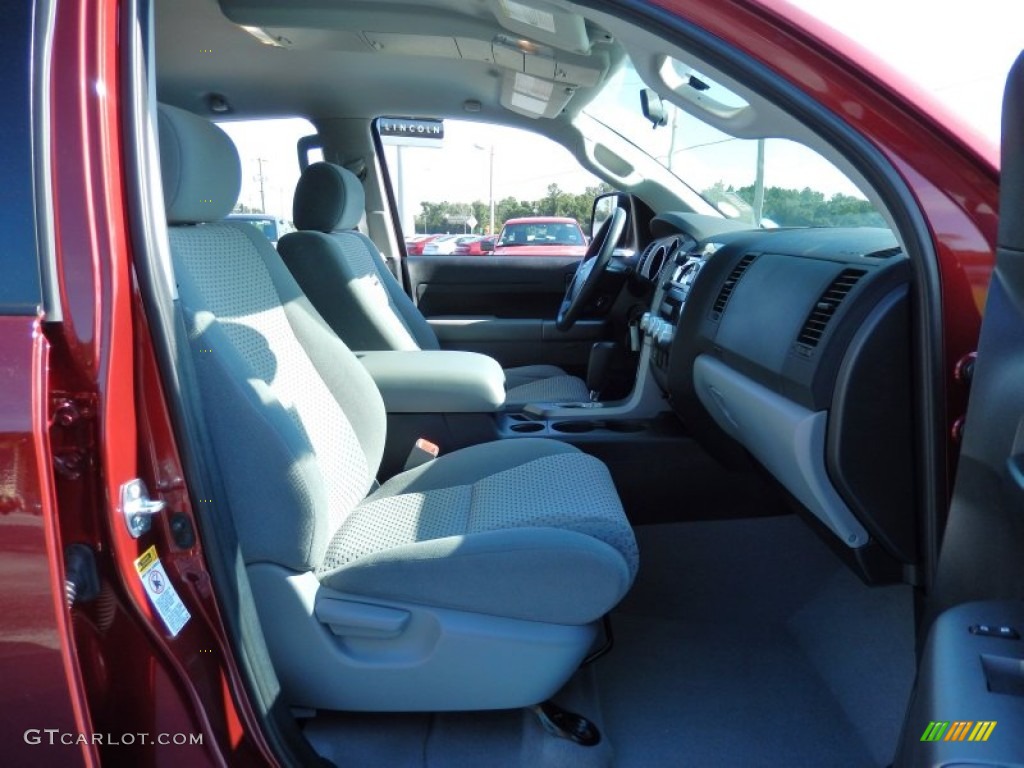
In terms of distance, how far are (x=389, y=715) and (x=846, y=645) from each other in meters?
0.98

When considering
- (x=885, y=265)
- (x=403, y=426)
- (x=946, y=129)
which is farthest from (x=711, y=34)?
(x=403, y=426)

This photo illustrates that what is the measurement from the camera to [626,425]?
2338 mm

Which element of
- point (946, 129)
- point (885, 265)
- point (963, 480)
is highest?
point (946, 129)

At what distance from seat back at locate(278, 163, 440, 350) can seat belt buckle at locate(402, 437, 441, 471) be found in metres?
0.60

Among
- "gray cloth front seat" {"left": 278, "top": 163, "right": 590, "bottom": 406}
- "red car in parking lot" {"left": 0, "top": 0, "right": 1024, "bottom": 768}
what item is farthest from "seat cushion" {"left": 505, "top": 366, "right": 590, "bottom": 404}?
"red car in parking lot" {"left": 0, "top": 0, "right": 1024, "bottom": 768}

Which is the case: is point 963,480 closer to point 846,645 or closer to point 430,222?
point 846,645

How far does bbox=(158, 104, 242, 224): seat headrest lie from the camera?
1.24 metres

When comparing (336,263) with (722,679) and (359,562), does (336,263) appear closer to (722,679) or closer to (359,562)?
(359,562)

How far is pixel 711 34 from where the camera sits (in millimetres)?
1137

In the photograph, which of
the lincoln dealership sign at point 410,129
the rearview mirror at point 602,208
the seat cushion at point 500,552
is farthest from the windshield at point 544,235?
the seat cushion at point 500,552

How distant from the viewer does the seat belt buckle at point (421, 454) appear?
2.18 m

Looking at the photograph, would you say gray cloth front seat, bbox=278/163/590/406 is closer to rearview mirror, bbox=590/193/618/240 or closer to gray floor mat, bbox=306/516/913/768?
gray floor mat, bbox=306/516/913/768

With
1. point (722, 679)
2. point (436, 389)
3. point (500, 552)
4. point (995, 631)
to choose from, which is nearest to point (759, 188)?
point (436, 389)

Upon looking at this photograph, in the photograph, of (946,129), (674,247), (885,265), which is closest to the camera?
(946,129)
